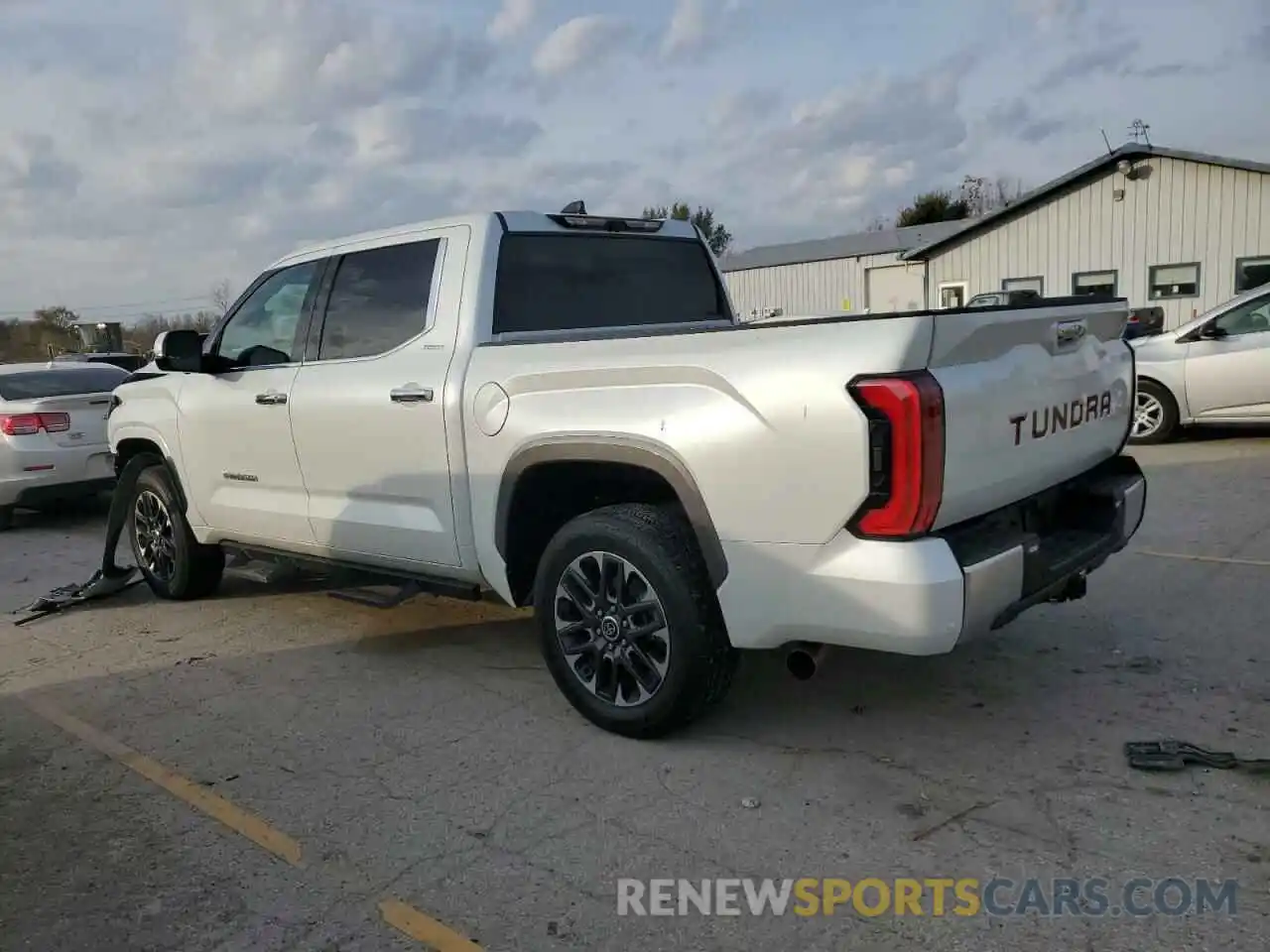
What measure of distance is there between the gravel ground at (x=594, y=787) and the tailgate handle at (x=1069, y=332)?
4.66ft

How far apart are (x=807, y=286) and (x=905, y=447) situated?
30.0 meters

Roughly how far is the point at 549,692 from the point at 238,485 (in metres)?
2.22

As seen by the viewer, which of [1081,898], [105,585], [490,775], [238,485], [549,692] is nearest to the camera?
[1081,898]

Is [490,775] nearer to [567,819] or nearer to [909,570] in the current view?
[567,819]

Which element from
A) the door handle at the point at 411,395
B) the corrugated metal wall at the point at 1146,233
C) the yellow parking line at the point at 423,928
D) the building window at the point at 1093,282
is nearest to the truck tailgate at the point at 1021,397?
the yellow parking line at the point at 423,928

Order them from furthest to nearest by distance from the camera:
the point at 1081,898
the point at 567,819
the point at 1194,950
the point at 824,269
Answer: the point at 824,269
the point at 567,819
the point at 1081,898
the point at 1194,950

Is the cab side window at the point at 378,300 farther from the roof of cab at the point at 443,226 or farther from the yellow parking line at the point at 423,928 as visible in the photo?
the yellow parking line at the point at 423,928

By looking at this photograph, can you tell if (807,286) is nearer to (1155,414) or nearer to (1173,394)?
(1155,414)

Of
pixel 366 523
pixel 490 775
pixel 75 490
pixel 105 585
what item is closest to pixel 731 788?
pixel 490 775

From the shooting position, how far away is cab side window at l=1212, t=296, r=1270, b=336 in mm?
9891

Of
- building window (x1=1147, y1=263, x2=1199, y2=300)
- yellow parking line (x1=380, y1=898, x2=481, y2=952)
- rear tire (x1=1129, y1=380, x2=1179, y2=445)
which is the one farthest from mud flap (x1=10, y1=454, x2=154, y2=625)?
building window (x1=1147, y1=263, x2=1199, y2=300)

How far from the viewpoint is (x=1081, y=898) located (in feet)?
8.80

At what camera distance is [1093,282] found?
21.4 m
